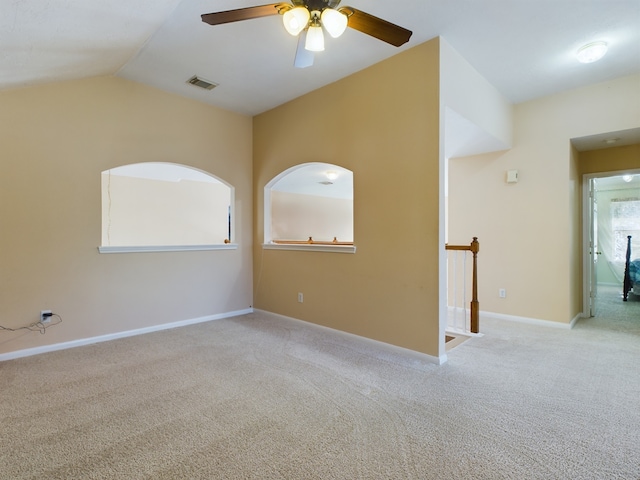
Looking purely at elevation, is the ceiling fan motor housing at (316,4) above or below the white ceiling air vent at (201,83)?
below

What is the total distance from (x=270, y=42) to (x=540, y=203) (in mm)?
3700

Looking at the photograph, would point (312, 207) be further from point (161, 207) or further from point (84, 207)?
point (84, 207)

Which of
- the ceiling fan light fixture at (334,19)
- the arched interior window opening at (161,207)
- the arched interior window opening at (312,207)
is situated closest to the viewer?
the ceiling fan light fixture at (334,19)

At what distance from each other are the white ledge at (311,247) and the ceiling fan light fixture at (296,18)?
7.09 ft

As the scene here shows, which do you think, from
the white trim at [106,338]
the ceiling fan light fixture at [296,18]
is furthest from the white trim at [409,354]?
the ceiling fan light fixture at [296,18]

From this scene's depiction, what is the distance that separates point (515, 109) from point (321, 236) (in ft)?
16.3

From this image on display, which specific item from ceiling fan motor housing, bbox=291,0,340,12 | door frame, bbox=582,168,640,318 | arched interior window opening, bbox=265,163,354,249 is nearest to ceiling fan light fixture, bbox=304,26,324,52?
ceiling fan motor housing, bbox=291,0,340,12

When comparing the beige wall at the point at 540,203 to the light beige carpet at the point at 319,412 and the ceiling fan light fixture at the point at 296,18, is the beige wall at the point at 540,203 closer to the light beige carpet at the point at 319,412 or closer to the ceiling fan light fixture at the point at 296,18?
the light beige carpet at the point at 319,412

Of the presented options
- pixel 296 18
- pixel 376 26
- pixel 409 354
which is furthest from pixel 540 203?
pixel 296 18

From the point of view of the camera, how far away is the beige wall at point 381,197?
2.92 metres

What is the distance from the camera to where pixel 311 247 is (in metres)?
4.04

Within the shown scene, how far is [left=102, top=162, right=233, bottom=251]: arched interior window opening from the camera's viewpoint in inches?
239

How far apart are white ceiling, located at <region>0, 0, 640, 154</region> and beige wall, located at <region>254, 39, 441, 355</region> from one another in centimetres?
29

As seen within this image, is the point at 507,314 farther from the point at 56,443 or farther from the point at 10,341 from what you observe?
the point at 10,341
